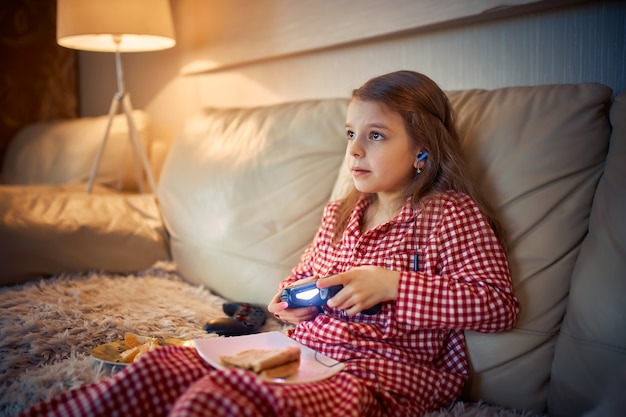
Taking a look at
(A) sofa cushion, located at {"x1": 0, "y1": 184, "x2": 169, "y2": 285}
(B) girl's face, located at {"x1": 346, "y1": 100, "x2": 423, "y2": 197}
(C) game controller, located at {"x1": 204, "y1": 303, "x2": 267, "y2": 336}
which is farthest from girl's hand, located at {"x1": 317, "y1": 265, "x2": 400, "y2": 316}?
(A) sofa cushion, located at {"x1": 0, "y1": 184, "x2": 169, "y2": 285}

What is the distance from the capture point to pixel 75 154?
8.43ft

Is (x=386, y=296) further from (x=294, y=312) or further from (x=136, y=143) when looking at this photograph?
(x=136, y=143)

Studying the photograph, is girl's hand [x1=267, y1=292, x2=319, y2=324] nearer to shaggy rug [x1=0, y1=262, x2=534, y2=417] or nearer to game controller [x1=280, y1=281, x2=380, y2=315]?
game controller [x1=280, y1=281, x2=380, y2=315]

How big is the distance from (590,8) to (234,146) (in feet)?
3.44

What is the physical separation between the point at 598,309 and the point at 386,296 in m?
0.36

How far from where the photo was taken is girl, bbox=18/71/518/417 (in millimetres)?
842

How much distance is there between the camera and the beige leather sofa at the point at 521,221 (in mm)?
998

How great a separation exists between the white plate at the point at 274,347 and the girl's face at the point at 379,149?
35 cm

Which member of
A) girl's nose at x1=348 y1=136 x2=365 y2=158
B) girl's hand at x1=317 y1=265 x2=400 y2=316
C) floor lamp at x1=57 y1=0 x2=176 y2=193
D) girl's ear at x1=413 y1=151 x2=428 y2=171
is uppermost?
floor lamp at x1=57 y1=0 x2=176 y2=193

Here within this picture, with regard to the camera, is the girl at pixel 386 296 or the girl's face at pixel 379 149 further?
the girl's face at pixel 379 149

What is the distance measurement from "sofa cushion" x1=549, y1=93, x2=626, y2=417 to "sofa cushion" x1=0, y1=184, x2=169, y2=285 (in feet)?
4.39

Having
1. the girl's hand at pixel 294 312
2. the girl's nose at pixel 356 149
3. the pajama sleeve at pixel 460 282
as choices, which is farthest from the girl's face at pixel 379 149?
the girl's hand at pixel 294 312

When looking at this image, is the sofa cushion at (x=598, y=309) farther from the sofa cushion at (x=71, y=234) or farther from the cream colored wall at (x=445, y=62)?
the sofa cushion at (x=71, y=234)

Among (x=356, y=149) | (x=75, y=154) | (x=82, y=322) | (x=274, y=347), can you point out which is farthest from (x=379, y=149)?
(x=75, y=154)
